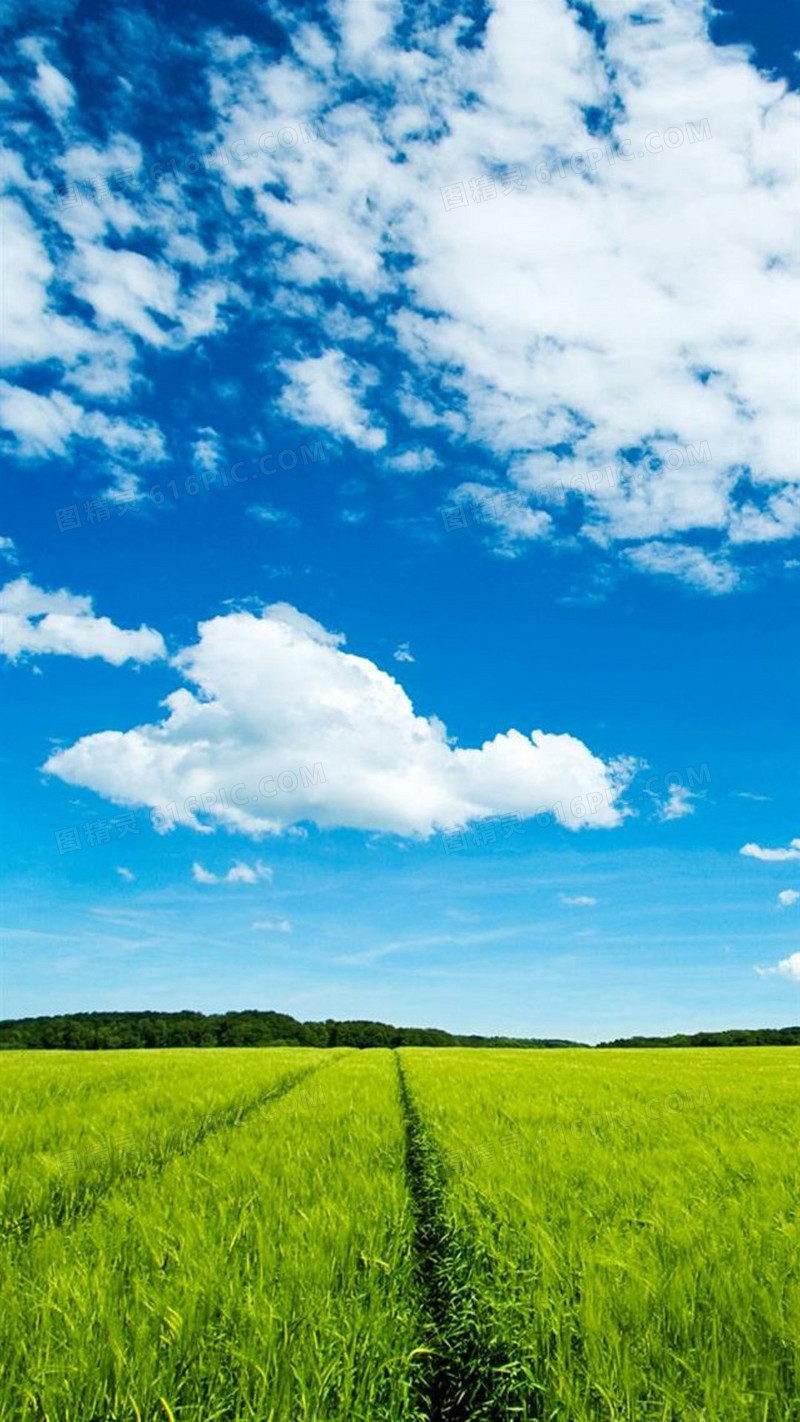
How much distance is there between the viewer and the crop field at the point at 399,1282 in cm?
228

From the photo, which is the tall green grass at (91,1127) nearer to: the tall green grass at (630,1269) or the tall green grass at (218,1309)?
the tall green grass at (218,1309)

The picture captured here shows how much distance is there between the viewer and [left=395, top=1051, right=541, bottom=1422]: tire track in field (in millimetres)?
2535

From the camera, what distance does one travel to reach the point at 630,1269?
291 cm

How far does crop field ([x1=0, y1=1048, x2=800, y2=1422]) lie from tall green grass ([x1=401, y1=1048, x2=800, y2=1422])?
0.6 inches

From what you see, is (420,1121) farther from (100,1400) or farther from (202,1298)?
(100,1400)

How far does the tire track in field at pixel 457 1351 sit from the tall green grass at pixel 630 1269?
0.02 metres

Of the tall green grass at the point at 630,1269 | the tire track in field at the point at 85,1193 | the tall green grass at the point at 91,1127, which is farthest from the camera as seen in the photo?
the tall green grass at the point at 91,1127

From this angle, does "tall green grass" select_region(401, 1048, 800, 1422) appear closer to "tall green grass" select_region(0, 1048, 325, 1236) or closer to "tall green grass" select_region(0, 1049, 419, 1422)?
"tall green grass" select_region(0, 1049, 419, 1422)

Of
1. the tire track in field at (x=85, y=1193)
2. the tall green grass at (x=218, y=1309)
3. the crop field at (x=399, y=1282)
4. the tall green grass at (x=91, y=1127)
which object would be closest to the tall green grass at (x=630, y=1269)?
the crop field at (x=399, y=1282)

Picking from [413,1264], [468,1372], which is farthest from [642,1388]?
[413,1264]

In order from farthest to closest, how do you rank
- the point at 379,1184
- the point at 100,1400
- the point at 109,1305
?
1. the point at 379,1184
2. the point at 109,1305
3. the point at 100,1400

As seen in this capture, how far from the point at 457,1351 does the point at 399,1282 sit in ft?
1.03

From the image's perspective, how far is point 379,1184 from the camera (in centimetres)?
456

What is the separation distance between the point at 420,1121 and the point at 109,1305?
683cm
